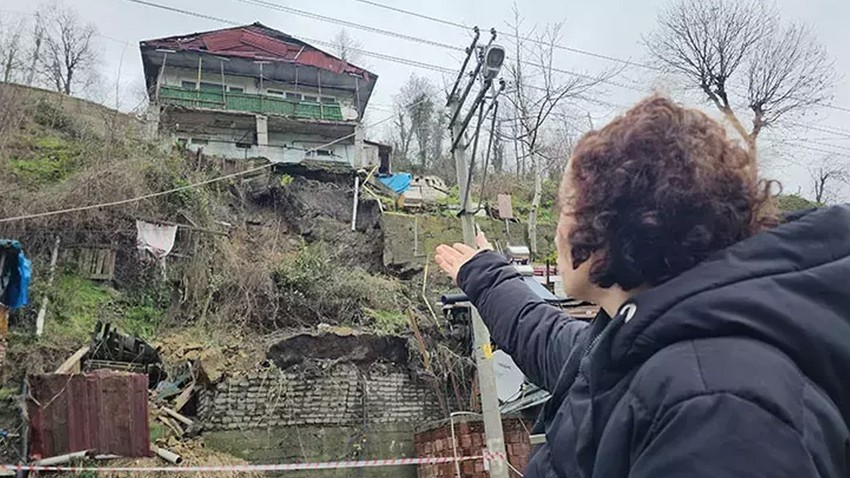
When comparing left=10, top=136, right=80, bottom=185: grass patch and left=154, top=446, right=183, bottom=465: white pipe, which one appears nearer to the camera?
left=154, top=446, right=183, bottom=465: white pipe

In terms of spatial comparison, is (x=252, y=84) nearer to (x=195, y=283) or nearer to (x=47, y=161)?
(x=47, y=161)

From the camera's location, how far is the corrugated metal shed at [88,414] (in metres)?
7.99

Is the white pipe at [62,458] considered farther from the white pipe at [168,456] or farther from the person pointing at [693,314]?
the person pointing at [693,314]

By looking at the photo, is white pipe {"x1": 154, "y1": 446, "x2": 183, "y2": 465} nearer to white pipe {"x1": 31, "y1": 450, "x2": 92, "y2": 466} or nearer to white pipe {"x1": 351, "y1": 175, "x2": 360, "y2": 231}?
white pipe {"x1": 31, "y1": 450, "x2": 92, "y2": 466}

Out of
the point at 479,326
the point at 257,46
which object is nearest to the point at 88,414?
the point at 479,326

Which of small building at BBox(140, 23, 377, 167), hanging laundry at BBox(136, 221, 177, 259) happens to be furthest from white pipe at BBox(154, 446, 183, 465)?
small building at BBox(140, 23, 377, 167)

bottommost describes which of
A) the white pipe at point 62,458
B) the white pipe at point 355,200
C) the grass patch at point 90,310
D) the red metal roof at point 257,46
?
the white pipe at point 62,458

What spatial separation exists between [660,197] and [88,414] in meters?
9.06

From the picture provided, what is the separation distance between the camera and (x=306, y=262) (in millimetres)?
14227

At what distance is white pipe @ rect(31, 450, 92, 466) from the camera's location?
7716 mm

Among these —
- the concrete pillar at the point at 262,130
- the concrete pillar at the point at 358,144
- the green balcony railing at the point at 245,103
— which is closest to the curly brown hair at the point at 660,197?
the concrete pillar at the point at 262,130

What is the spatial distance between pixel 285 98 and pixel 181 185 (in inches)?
445

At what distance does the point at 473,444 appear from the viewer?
29.2ft

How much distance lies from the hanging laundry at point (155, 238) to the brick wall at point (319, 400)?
4.27 metres
